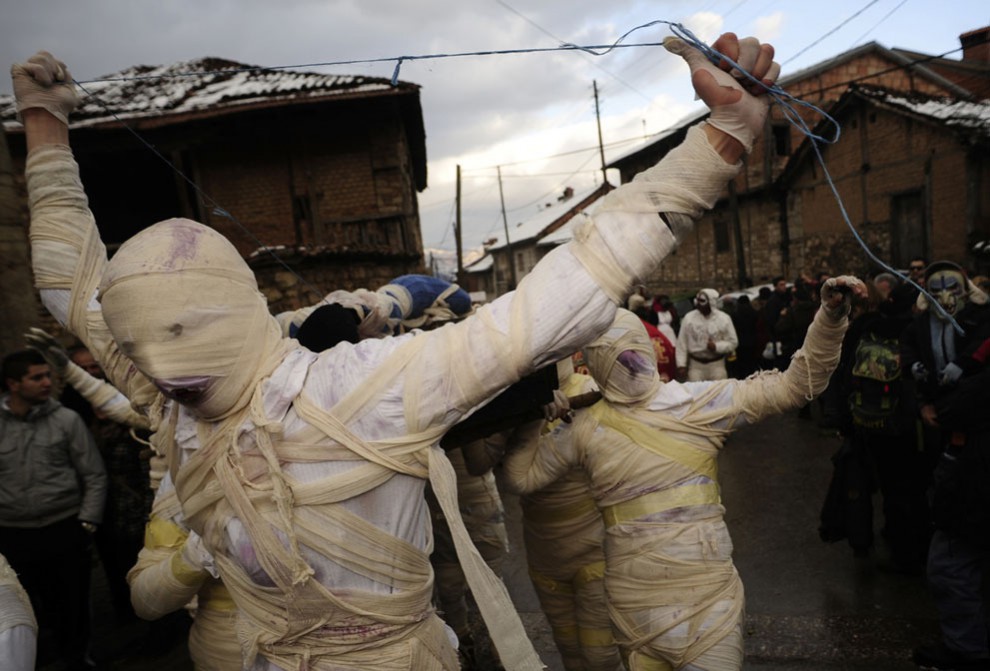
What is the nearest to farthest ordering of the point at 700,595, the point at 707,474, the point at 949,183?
the point at 700,595 < the point at 707,474 < the point at 949,183

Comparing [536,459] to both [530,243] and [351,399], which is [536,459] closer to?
[351,399]

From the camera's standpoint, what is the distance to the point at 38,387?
3.76 m

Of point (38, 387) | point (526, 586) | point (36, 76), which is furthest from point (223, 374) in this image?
point (526, 586)

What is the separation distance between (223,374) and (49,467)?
367 cm

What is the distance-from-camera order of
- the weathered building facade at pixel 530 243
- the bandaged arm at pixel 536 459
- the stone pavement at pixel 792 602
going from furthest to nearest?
the weathered building facade at pixel 530 243 < the stone pavement at pixel 792 602 < the bandaged arm at pixel 536 459

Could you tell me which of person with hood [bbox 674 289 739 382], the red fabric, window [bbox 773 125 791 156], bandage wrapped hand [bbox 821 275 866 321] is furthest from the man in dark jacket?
window [bbox 773 125 791 156]

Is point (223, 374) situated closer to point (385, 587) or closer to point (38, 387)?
point (385, 587)

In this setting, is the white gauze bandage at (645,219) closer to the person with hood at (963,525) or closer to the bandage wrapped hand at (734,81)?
the bandage wrapped hand at (734,81)

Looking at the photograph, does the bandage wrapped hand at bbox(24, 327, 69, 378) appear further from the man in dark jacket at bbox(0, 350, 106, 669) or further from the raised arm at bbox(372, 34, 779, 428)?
the raised arm at bbox(372, 34, 779, 428)

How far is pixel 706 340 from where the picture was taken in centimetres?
801

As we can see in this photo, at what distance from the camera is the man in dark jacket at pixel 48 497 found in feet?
12.5

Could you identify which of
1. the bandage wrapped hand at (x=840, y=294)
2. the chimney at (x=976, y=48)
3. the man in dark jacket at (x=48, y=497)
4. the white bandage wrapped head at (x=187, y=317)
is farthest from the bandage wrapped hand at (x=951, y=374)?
the chimney at (x=976, y=48)

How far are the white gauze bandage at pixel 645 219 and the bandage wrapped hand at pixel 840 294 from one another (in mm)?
1421

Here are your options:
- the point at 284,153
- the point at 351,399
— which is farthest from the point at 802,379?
the point at 284,153
